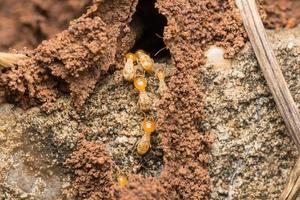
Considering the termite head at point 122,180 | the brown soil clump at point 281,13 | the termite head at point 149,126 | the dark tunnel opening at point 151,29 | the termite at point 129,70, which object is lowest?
the termite head at point 122,180

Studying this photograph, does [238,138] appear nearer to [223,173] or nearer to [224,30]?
[223,173]

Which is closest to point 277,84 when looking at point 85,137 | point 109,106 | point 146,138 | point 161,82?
point 161,82

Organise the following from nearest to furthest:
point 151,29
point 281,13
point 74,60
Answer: point 74,60 → point 281,13 → point 151,29

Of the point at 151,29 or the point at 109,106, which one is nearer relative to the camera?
the point at 109,106

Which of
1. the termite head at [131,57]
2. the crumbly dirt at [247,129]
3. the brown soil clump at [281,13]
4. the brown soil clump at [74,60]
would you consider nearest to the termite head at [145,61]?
the termite head at [131,57]

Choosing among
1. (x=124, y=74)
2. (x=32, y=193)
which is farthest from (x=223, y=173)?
(x=32, y=193)

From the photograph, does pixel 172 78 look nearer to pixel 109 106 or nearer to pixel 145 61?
pixel 145 61

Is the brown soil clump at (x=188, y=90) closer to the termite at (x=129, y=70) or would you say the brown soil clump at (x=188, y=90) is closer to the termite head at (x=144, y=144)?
the termite head at (x=144, y=144)
